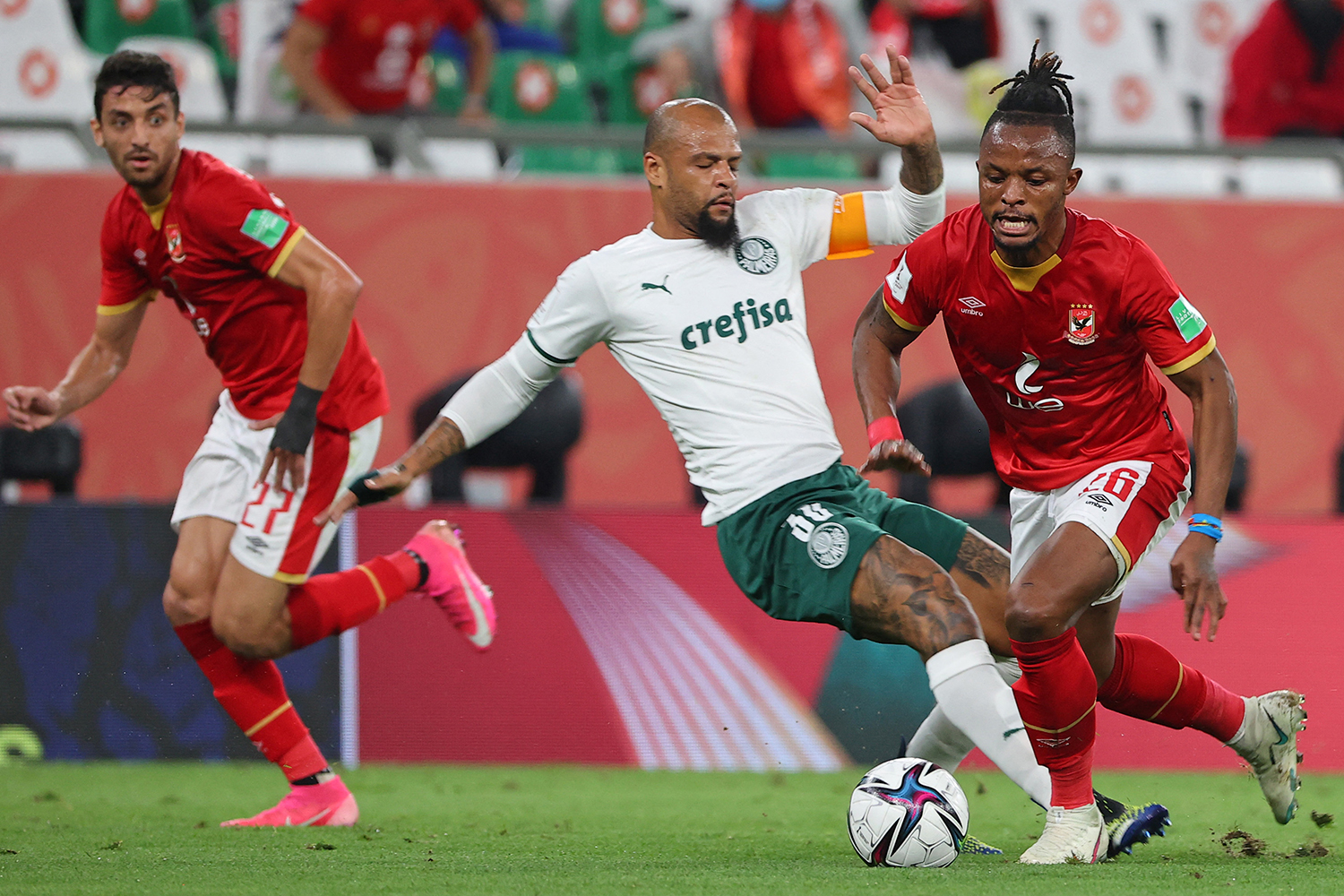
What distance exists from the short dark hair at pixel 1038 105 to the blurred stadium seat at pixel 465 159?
5751 mm

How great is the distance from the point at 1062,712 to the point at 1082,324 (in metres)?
1.06

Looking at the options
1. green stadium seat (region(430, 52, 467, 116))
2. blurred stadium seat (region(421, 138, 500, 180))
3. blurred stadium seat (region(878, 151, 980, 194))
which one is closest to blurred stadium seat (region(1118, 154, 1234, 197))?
blurred stadium seat (region(878, 151, 980, 194))

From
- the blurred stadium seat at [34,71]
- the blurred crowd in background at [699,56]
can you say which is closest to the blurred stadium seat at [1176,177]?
the blurred crowd in background at [699,56]

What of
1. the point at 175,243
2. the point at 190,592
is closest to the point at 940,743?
the point at 190,592

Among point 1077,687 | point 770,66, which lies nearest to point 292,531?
point 1077,687

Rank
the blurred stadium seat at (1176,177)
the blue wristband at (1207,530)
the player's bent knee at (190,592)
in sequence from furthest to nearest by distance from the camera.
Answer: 1. the blurred stadium seat at (1176,177)
2. the player's bent knee at (190,592)
3. the blue wristband at (1207,530)

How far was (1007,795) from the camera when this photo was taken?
6418mm

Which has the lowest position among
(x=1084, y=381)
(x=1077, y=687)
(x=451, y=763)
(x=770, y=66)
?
(x=451, y=763)

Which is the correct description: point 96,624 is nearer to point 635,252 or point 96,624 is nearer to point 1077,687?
point 635,252

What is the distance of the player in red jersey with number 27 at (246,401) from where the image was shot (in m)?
5.42

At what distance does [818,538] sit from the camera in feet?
14.6

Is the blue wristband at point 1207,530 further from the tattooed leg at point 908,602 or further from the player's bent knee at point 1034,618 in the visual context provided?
the tattooed leg at point 908,602

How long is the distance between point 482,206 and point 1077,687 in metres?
5.97

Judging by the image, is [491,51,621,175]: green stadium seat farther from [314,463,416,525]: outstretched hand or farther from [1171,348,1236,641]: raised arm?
[1171,348,1236,641]: raised arm
